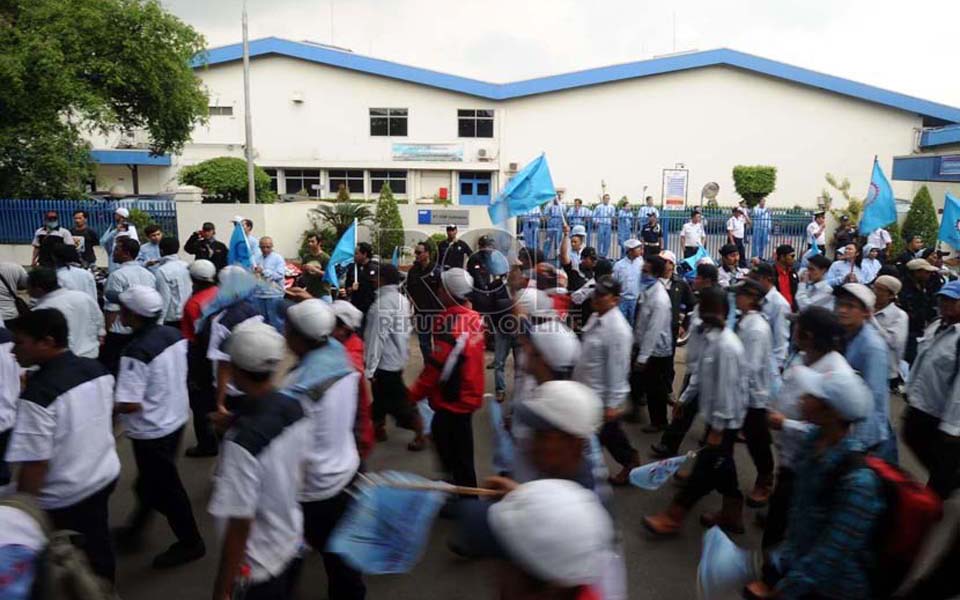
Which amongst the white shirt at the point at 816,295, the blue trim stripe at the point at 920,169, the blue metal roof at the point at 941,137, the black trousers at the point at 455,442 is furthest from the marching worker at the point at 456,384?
the blue metal roof at the point at 941,137

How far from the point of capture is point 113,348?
6.29 metres

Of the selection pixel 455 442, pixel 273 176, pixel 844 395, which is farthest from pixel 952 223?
pixel 273 176

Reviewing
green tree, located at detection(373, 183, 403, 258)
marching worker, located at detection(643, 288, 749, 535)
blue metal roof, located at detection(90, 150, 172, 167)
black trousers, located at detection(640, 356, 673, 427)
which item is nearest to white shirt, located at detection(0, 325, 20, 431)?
marching worker, located at detection(643, 288, 749, 535)

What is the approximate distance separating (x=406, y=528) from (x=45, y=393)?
1649 mm

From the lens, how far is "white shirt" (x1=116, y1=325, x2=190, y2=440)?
3836 millimetres

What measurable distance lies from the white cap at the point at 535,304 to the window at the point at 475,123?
2547 cm

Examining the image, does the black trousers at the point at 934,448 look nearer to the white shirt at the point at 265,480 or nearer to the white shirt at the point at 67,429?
the white shirt at the point at 265,480

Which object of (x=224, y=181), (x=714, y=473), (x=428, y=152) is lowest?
(x=714, y=473)

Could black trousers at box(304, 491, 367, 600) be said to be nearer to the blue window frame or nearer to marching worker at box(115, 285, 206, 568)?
marching worker at box(115, 285, 206, 568)

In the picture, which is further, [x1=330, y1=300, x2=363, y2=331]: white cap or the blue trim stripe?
the blue trim stripe

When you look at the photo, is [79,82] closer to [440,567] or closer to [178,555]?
[178,555]

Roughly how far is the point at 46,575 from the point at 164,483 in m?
2.29

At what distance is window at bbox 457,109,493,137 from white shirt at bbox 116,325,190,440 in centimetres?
2775

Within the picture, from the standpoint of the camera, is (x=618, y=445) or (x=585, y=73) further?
(x=585, y=73)
